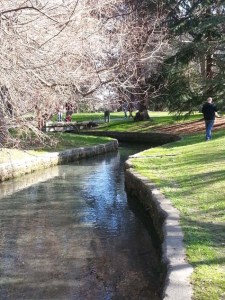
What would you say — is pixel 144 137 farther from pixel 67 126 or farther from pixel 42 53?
pixel 42 53

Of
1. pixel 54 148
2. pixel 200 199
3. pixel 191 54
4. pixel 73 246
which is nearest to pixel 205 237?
pixel 200 199

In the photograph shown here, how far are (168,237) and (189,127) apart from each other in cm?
2264

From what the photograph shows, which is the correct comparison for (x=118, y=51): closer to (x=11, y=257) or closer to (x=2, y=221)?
(x=2, y=221)

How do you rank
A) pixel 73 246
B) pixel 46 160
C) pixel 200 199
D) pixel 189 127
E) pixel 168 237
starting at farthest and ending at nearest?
pixel 189 127 < pixel 46 160 < pixel 200 199 < pixel 73 246 < pixel 168 237

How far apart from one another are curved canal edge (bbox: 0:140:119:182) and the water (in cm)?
129

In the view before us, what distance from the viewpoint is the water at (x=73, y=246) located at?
657 cm

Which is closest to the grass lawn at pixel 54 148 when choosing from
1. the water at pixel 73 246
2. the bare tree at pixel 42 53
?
the water at pixel 73 246

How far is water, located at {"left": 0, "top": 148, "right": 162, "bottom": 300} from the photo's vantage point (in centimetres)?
657

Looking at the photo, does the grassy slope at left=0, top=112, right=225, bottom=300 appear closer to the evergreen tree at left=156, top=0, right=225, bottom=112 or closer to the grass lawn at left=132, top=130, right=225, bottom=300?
the grass lawn at left=132, top=130, right=225, bottom=300

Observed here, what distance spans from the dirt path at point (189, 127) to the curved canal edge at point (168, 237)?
15.2 meters

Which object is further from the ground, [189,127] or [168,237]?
[168,237]

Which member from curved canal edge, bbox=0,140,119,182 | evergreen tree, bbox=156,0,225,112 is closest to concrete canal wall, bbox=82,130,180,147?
evergreen tree, bbox=156,0,225,112

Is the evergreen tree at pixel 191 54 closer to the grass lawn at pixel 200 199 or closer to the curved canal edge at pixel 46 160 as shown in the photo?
the curved canal edge at pixel 46 160

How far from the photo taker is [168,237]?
6691 millimetres
